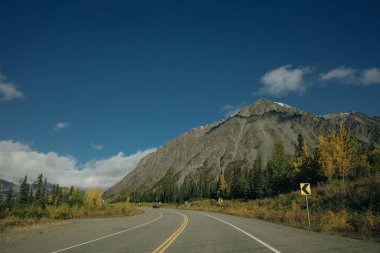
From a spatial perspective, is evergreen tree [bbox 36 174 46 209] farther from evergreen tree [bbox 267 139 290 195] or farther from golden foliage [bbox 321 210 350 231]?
golden foliage [bbox 321 210 350 231]

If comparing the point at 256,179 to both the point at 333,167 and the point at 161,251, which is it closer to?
the point at 333,167

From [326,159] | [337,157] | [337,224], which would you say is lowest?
[337,224]

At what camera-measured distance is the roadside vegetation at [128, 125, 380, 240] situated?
17984mm

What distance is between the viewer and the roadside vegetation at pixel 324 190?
708 inches

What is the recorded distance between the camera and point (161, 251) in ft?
33.9

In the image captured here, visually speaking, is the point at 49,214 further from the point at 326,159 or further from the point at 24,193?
the point at 24,193

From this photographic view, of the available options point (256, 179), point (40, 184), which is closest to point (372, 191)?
point (256, 179)

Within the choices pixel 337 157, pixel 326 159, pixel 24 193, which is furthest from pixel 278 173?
pixel 24 193

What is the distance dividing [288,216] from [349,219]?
22.7ft

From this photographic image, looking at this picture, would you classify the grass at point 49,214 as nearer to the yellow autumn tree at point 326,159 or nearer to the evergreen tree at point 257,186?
the yellow autumn tree at point 326,159

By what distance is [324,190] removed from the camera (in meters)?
35.2

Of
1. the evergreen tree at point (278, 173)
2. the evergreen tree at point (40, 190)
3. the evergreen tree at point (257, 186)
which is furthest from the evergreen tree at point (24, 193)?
the evergreen tree at point (278, 173)

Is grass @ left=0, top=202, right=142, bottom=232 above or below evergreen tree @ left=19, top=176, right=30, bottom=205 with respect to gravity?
below

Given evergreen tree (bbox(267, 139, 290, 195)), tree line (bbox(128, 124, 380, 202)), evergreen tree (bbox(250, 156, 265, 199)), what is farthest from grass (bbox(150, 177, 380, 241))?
evergreen tree (bbox(250, 156, 265, 199))
